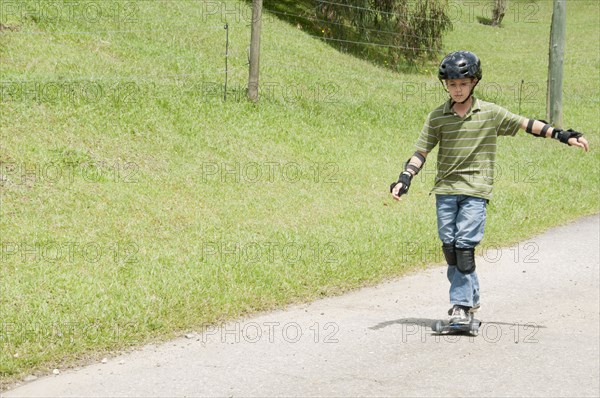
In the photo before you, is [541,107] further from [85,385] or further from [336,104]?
[85,385]

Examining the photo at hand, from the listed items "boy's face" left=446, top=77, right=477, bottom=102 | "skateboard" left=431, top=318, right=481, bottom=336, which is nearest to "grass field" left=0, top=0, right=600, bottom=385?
"skateboard" left=431, top=318, right=481, bottom=336

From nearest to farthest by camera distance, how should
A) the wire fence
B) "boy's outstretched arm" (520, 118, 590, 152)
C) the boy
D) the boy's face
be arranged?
1. "boy's outstretched arm" (520, 118, 590, 152)
2. the boy's face
3. the boy
4. the wire fence

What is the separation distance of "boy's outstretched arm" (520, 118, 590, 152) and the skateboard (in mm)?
1636

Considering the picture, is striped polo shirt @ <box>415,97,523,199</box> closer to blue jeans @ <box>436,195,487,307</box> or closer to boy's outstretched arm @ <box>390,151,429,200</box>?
blue jeans @ <box>436,195,487,307</box>

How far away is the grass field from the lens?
306 inches

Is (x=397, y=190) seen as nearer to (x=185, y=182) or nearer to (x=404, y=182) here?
(x=404, y=182)

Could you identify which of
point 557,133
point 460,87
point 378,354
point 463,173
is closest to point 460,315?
point 378,354

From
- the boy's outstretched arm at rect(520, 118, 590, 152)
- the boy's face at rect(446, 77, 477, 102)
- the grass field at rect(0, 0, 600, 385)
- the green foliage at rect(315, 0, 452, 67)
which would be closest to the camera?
the boy's outstretched arm at rect(520, 118, 590, 152)

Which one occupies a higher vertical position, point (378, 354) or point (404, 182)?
point (404, 182)

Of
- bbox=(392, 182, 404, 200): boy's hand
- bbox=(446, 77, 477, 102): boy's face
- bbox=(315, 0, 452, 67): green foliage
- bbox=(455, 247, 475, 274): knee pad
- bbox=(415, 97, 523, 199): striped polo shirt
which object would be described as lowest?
bbox=(455, 247, 475, 274): knee pad

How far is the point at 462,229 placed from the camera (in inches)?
278

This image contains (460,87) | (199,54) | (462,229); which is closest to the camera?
(460,87)

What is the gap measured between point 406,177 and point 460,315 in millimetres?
1229

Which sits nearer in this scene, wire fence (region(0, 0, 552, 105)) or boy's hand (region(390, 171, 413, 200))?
boy's hand (region(390, 171, 413, 200))
